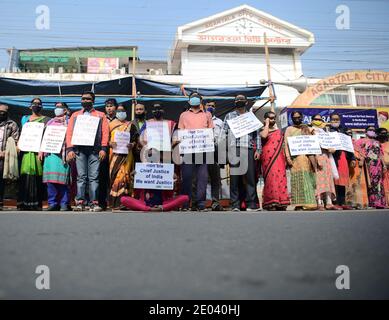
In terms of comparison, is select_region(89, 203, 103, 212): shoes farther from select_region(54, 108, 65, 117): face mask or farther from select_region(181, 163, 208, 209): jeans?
select_region(54, 108, 65, 117): face mask

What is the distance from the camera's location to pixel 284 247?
1.81 metres

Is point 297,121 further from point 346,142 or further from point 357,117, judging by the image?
point 357,117

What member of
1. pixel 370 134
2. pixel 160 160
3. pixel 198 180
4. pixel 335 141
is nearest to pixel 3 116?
pixel 160 160

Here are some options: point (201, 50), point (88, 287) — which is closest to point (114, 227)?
point (88, 287)

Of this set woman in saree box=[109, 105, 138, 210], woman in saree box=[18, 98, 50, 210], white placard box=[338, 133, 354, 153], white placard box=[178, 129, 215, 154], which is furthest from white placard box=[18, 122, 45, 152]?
white placard box=[338, 133, 354, 153]

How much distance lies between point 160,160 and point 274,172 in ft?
5.40

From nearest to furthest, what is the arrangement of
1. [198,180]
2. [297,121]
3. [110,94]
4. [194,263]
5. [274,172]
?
[194,263]
[198,180]
[274,172]
[297,121]
[110,94]

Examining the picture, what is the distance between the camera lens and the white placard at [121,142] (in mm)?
5211

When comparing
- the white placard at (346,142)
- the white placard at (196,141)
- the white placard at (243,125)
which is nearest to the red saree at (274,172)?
→ the white placard at (243,125)

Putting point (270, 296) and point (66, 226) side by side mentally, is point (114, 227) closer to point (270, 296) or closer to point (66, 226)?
point (66, 226)

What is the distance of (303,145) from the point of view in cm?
571

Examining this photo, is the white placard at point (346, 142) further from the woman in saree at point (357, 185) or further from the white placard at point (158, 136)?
the white placard at point (158, 136)

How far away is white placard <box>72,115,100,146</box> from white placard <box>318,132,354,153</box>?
346cm

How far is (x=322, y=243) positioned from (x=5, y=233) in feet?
6.02
